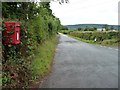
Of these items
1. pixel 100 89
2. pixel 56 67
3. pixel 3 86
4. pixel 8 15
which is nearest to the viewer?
pixel 3 86

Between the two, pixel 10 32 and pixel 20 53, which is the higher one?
pixel 10 32

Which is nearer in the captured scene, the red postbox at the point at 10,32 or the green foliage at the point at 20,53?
the green foliage at the point at 20,53

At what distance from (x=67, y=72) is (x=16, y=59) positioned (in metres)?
3.03

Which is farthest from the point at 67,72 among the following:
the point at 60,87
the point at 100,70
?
the point at 60,87

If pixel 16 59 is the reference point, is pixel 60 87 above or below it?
below

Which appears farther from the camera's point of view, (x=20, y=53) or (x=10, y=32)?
(x=20, y=53)

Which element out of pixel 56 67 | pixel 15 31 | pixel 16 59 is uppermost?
pixel 15 31

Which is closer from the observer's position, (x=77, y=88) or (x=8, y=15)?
(x=77, y=88)

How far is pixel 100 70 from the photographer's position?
41.8 feet

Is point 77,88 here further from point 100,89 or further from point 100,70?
point 100,70

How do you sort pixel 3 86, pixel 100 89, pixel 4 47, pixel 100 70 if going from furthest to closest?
pixel 100 70 → pixel 4 47 → pixel 100 89 → pixel 3 86

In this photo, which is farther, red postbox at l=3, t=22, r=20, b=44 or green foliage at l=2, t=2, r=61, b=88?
red postbox at l=3, t=22, r=20, b=44

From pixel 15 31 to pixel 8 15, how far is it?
7.81 ft

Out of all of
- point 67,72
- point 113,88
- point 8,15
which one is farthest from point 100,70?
point 8,15
